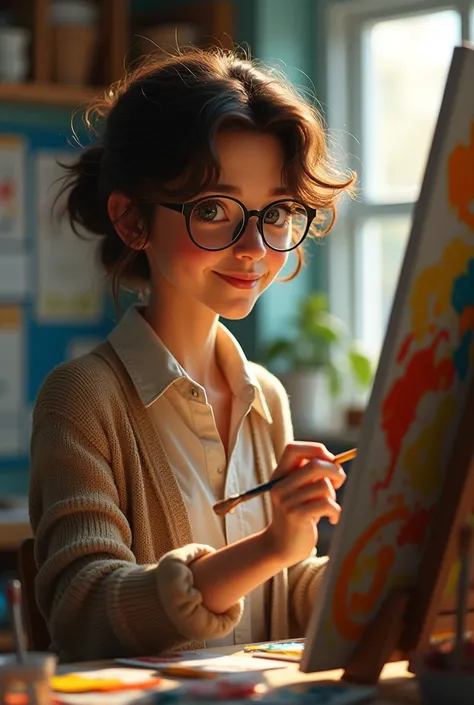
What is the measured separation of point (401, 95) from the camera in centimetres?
376

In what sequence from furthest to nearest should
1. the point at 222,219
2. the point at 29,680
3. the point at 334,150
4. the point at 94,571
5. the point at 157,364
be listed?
the point at 334,150 < the point at 157,364 < the point at 222,219 < the point at 94,571 < the point at 29,680

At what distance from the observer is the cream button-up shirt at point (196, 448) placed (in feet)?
5.30

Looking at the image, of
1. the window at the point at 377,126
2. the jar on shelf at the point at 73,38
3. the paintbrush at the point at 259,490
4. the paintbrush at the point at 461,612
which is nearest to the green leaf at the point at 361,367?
the window at the point at 377,126

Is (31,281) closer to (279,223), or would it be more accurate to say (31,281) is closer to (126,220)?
(126,220)

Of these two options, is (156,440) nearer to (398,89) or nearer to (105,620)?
(105,620)

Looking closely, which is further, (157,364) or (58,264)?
(58,264)

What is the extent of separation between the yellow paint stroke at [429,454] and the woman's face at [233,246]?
0.46 meters

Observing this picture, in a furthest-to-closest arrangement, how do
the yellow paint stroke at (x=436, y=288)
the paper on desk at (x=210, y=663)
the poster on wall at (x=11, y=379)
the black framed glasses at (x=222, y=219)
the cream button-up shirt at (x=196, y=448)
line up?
the poster on wall at (x=11, y=379), the cream button-up shirt at (x=196, y=448), the black framed glasses at (x=222, y=219), the paper on desk at (x=210, y=663), the yellow paint stroke at (x=436, y=288)

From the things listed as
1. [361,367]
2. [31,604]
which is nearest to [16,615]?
[31,604]

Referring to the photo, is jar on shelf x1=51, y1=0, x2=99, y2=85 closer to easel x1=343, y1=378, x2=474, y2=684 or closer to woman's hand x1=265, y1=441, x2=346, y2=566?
woman's hand x1=265, y1=441, x2=346, y2=566

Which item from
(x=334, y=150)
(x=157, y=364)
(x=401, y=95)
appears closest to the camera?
(x=157, y=364)

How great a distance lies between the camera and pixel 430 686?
98cm

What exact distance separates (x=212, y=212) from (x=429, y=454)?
52 cm

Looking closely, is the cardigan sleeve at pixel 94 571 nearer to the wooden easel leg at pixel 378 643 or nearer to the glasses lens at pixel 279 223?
the wooden easel leg at pixel 378 643
